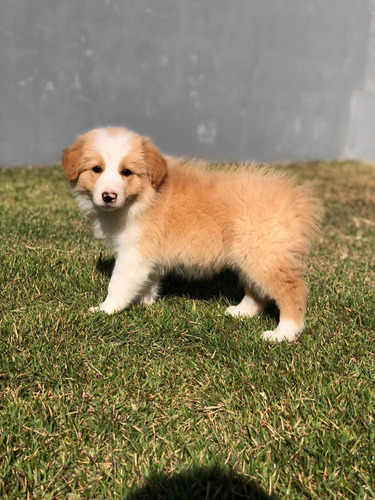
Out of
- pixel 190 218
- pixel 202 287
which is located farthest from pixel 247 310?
pixel 190 218

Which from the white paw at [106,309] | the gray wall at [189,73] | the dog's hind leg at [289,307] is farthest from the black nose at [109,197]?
the gray wall at [189,73]

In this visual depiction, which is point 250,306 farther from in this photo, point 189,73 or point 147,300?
point 189,73

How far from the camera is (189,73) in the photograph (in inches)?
382

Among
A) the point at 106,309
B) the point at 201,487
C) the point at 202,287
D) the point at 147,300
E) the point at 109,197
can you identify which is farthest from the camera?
the point at 202,287

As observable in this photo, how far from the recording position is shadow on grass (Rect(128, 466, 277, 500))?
6.61ft

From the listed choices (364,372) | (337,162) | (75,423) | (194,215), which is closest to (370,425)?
(364,372)

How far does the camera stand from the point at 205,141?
10.1 metres

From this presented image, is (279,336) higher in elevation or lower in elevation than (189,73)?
lower

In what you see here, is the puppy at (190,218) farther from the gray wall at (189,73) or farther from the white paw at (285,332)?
the gray wall at (189,73)

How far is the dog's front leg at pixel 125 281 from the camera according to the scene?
3304 mm

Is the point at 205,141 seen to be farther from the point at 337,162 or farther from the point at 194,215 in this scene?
the point at 194,215

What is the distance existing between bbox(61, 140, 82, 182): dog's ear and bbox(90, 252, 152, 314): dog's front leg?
0.55 metres

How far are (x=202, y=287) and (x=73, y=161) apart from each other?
54.5 inches

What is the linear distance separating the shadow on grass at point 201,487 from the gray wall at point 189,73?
23.5 ft
